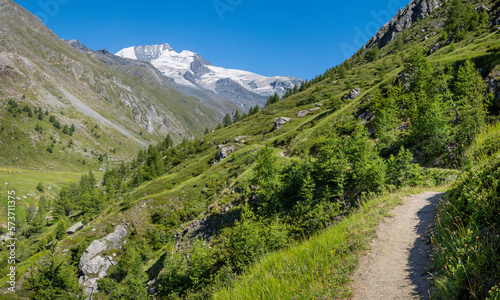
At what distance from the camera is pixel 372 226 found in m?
10.8

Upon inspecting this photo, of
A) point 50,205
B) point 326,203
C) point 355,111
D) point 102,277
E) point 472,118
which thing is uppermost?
point 355,111

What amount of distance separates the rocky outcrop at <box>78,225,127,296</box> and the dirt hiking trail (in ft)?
194

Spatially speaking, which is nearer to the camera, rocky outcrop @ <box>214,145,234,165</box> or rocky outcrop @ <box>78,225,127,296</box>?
rocky outcrop @ <box>78,225,127,296</box>

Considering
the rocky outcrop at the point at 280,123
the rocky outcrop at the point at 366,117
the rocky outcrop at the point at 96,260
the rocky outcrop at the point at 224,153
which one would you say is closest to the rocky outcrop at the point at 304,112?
the rocky outcrop at the point at 280,123

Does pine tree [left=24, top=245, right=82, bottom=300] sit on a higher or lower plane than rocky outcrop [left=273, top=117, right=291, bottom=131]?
lower

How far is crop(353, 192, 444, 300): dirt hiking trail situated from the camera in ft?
22.1

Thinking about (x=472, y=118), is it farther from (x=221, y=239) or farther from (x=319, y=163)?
(x=221, y=239)

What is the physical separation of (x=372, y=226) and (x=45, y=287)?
45.6 metres

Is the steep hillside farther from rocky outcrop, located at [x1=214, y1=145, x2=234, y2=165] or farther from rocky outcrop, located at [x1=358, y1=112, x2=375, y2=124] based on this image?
rocky outcrop, located at [x1=214, y1=145, x2=234, y2=165]

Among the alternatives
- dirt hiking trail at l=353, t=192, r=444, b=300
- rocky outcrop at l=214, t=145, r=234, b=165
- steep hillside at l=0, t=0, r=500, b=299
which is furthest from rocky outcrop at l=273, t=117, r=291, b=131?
dirt hiking trail at l=353, t=192, r=444, b=300

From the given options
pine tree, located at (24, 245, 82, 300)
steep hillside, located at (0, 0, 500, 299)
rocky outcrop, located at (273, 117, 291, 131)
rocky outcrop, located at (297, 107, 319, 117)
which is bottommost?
pine tree, located at (24, 245, 82, 300)

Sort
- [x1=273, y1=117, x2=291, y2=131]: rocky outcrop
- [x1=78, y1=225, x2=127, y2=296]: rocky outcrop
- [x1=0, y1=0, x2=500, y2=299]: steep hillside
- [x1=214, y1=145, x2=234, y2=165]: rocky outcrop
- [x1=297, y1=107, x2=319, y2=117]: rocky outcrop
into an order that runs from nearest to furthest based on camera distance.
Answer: [x1=0, y1=0, x2=500, y2=299]: steep hillside, [x1=78, y1=225, x2=127, y2=296]: rocky outcrop, [x1=214, y1=145, x2=234, y2=165]: rocky outcrop, [x1=273, y1=117, x2=291, y2=131]: rocky outcrop, [x1=297, y1=107, x2=319, y2=117]: rocky outcrop

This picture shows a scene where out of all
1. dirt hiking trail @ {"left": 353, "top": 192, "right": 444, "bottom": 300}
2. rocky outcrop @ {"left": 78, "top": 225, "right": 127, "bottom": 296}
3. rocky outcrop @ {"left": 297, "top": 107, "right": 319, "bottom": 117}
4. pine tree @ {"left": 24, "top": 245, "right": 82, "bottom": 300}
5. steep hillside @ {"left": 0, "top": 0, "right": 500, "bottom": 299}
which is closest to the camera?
dirt hiking trail @ {"left": 353, "top": 192, "right": 444, "bottom": 300}

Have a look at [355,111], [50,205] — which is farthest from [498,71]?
[50,205]
